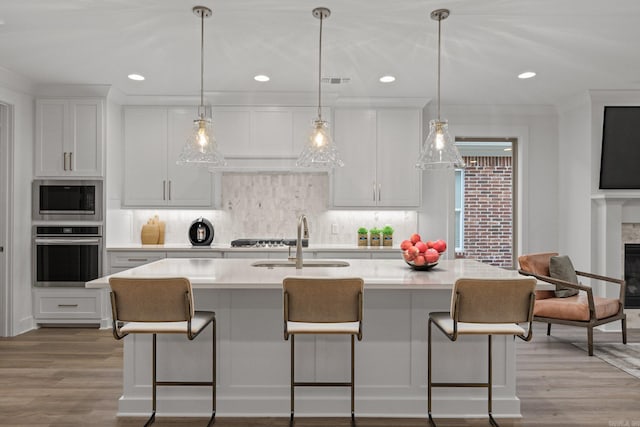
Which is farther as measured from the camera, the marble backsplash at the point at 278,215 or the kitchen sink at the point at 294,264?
the marble backsplash at the point at 278,215

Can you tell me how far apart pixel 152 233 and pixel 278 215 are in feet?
4.89

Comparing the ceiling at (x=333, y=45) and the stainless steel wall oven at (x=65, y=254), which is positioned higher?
the ceiling at (x=333, y=45)

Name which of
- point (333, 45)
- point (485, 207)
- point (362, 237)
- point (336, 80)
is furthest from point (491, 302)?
point (485, 207)

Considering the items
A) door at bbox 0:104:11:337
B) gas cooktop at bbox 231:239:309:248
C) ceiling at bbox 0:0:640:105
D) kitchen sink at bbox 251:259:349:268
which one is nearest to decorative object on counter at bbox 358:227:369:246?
gas cooktop at bbox 231:239:309:248

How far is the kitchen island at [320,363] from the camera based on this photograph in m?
2.84

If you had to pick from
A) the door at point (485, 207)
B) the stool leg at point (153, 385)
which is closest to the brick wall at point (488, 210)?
the door at point (485, 207)

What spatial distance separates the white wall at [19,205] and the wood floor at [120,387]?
31 cm

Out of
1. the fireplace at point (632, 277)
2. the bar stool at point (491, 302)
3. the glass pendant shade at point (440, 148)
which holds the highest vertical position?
the glass pendant shade at point (440, 148)

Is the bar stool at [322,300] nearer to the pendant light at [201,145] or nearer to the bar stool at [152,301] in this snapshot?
the bar stool at [152,301]

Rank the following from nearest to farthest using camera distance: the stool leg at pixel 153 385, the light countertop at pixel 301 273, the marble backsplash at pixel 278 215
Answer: the light countertop at pixel 301 273 < the stool leg at pixel 153 385 < the marble backsplash at pixel 278 215

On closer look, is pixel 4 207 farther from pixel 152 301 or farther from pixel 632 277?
pixel 632 277

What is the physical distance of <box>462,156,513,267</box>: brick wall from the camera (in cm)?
796

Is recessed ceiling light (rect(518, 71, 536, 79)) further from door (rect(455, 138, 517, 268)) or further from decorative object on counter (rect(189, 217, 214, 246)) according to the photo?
decorative object on counter (rect(189, 217, 214, 246))

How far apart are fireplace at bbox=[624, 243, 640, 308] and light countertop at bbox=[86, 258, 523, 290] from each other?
279 centimetres
